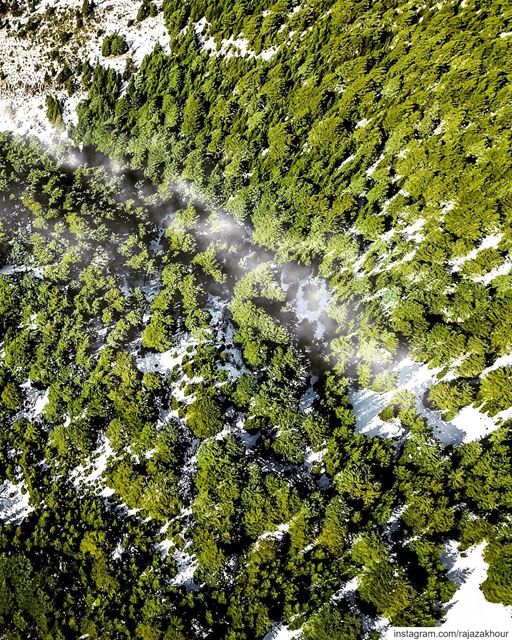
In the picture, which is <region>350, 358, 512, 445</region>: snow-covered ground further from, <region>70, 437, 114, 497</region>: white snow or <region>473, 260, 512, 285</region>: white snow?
<region>70, 437, 114, 497</region>: white snow

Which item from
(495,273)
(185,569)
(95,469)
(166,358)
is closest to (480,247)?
(495,273)

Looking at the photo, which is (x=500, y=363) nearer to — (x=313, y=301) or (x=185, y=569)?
(x=313, y=301)

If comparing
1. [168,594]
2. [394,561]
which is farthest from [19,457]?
[394,561]

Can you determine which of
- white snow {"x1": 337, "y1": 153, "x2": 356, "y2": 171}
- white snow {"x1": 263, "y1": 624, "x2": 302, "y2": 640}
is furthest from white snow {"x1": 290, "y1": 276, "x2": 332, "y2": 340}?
white snow {"x1": 263, "y1": 624, "x2": 302, "y2": 640}

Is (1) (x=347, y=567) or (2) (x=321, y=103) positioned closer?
(1) (x=347, y=567)

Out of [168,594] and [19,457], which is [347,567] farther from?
[19,457]

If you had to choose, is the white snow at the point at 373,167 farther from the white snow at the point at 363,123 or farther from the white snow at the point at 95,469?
the white snow at the point at 95,469
